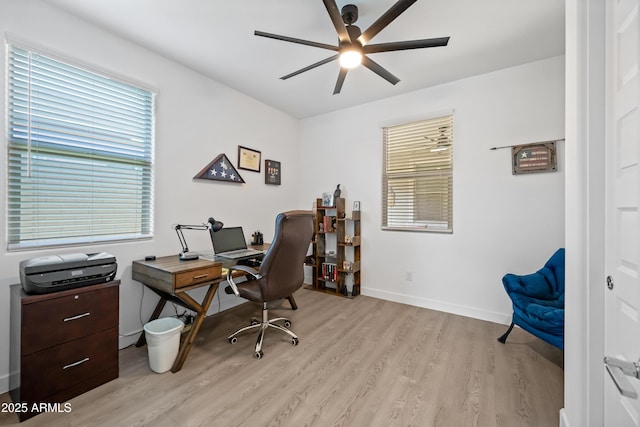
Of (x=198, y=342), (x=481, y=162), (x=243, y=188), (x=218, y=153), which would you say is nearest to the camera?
(x=198, y=342)

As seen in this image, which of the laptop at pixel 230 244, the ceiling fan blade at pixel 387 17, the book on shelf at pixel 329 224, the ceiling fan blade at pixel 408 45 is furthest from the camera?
the book on shelf at pixel 329 224

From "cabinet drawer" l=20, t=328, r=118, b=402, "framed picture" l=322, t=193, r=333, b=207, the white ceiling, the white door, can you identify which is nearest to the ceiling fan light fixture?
the white ceiling

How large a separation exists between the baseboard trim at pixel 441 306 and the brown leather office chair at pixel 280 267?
155 cm

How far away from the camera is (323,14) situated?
194cm

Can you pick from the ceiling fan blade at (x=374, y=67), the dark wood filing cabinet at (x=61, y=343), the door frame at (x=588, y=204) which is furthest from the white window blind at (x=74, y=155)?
the door frame at (x=588, y=204)

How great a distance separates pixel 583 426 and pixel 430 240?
2094mm

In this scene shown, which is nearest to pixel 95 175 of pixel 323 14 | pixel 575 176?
pixel 323 14

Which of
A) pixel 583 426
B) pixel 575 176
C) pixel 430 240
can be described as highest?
pixel 575 176

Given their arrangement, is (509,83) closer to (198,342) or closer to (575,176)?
(575,176)

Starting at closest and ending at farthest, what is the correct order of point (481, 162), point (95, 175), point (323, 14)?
point (323, 14) < point (95, 175) < point (481, 162)

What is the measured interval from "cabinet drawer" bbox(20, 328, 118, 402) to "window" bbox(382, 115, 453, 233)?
3026 millimetres

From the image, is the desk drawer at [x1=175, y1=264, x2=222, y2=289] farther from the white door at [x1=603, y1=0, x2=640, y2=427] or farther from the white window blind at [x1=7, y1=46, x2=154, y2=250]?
the white door at [x1=603, y1=0, x2=640, y2=427]

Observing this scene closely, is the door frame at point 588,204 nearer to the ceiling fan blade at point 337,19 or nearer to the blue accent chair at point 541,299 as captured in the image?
the blue accent chair at point 541,299

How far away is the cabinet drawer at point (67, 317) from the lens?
4.84ft
